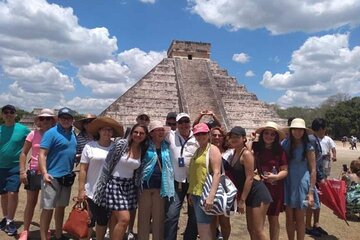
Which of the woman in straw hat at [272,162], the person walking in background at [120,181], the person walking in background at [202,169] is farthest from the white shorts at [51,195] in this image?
the woman in straw hat at [272,162]

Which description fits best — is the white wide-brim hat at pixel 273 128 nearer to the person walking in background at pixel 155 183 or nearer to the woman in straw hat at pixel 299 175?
the woman in straw hat at pixel 299 175

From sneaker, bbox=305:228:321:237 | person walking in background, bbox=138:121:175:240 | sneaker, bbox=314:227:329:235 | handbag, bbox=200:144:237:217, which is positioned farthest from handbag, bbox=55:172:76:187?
sneaker, bbox=314:227:329:235

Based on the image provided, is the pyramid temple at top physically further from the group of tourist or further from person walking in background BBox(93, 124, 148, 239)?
person walking in background BBox(93, 124, 148, 239)

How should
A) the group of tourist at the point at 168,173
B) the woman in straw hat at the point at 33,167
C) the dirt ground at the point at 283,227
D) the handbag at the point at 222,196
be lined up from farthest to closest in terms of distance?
the dirt ground at the point at 283,227
the woman in straw hat at the point at 33,167
the group of tourist at the point at 168,173
the handbag at the point at 222,196

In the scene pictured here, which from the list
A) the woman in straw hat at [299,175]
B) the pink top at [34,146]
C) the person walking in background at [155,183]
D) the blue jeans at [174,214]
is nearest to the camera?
the person walking in background at [155,183]

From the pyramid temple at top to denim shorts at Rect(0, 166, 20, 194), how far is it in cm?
2138

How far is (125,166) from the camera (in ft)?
13.3

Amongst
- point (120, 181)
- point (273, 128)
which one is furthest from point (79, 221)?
point (273, 128)

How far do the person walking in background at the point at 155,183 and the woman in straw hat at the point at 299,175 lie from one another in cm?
156

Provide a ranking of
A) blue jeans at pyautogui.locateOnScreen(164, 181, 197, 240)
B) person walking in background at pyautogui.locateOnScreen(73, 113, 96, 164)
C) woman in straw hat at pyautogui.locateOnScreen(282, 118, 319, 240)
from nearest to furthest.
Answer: blue jeans at pyautogui.locateOnScreen(164, 181, 197, 240)
woman in straw hat at pyautogui.locateOnScreen(282, 118, 319, 240)
person walking in background at pyautogui.locateOnScreen(73, 113, 96, 164)

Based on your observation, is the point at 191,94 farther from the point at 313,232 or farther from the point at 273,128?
the point at 273,128

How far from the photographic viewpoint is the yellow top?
391 cm

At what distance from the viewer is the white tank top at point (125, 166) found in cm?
404

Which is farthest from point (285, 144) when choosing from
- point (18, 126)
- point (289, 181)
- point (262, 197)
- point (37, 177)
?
point (18, 126)
